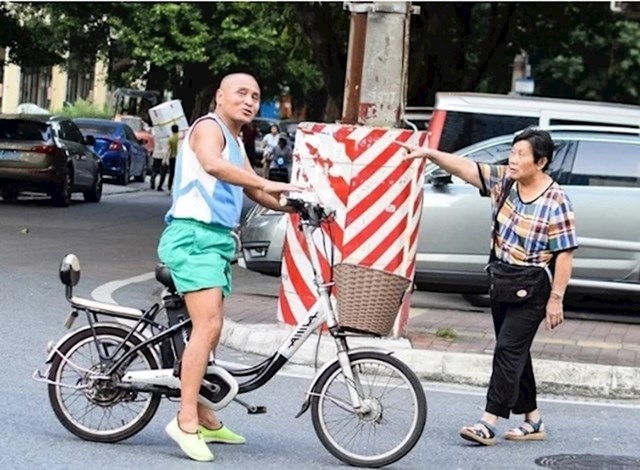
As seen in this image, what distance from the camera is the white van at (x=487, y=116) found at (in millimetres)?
16109

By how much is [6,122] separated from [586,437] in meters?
19.4

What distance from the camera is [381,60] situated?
38.1 feet

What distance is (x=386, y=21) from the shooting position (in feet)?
38.2

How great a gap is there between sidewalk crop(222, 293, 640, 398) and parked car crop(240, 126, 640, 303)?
0.47 m

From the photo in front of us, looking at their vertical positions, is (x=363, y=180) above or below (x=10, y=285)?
above

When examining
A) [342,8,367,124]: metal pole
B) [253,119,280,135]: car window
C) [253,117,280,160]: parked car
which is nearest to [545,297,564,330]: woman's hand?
[342,8,367,124]: metal pole

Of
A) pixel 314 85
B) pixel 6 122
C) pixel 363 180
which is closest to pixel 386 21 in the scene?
pixel 363 180

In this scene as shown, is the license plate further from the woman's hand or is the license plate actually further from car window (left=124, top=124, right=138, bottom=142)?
the woman's hand

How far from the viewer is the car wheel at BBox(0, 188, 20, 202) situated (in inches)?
1061

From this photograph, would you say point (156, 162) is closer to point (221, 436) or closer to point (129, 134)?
point (129, 134)

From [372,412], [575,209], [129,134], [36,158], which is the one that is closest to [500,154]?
[575,209]

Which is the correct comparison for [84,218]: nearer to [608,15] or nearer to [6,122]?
[6,122]

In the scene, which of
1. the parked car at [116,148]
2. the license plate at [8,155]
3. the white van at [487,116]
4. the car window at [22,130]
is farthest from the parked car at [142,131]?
the white van at [487,116]

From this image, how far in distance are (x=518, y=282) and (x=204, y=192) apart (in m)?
1.81
